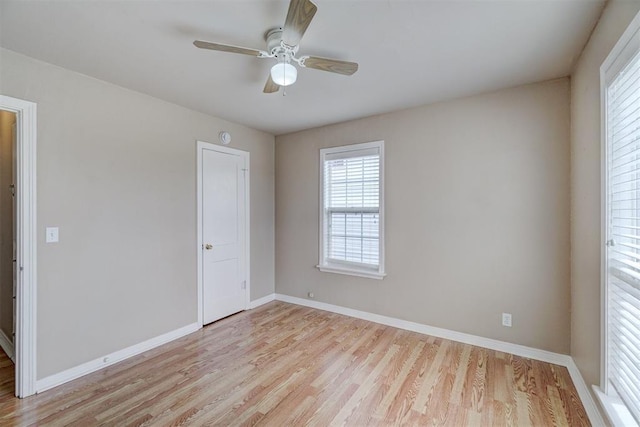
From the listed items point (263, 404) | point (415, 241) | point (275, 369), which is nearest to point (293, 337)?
point (275, 369)

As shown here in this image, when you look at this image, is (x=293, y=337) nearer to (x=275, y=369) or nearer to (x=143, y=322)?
(x=275, y=369)

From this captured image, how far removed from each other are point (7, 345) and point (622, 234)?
483 centimetres

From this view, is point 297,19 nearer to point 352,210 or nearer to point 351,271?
point 352,210

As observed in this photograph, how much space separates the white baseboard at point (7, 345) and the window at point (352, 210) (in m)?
3.14

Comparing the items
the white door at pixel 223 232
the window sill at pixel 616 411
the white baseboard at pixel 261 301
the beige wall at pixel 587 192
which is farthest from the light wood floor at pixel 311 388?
the white baseboard at pixel 261 301

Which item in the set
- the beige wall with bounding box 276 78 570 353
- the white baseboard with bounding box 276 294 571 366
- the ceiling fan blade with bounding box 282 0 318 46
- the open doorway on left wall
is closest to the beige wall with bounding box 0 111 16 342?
the open doorway on left wall

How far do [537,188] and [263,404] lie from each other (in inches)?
113

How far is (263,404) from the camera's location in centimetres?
200

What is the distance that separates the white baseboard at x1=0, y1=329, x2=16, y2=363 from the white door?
1.62 meters

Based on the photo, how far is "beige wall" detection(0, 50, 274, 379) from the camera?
2184 mm

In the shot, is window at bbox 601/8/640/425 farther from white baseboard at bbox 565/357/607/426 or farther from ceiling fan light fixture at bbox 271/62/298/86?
ceiling fan light fixture at bbox 271/62/298/86

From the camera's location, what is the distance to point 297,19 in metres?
1.44

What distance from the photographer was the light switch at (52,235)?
7.18ft

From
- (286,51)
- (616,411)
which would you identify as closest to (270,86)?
(286,51)
